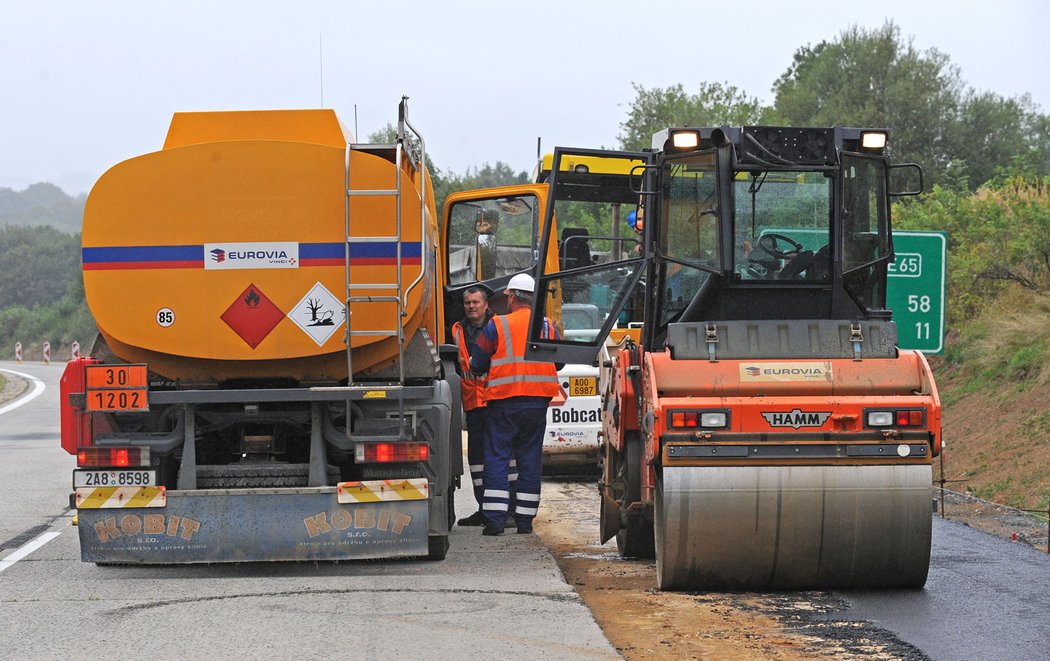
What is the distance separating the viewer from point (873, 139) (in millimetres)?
8883

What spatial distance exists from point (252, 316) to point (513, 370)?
7.71ft

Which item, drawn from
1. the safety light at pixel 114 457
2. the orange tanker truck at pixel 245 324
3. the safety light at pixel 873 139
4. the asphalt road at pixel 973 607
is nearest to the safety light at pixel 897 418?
the asphalt road at pixel 973 607

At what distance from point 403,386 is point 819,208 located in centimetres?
284

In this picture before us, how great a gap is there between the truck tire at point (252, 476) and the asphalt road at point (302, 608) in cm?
58

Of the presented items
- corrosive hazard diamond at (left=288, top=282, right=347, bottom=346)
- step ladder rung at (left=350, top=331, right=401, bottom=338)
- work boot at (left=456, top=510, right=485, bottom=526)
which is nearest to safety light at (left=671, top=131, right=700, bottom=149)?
step ladder rung at (left=350, top=331, right=401, bottom=338)

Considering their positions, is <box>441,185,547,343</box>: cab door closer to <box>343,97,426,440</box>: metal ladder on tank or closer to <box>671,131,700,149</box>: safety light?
<box>343,97,426,440</box>: metal ladder on tank

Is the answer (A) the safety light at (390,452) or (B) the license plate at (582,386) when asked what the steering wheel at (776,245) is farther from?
(B) the license plate at (582,386)

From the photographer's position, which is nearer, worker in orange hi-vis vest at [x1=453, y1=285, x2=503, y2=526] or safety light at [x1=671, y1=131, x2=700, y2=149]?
safety light at [x1=671, y1=131, x2=700, y2=149]

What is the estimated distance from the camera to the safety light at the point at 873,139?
888 centimetres

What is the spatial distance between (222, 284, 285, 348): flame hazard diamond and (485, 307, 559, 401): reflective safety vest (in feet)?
7.01

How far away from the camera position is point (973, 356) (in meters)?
20.8

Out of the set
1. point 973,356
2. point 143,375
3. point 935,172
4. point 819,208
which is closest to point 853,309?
point 819,208

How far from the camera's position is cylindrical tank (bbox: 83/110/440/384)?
9.04 metres

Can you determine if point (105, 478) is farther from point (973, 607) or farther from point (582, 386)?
point (582, 386)
